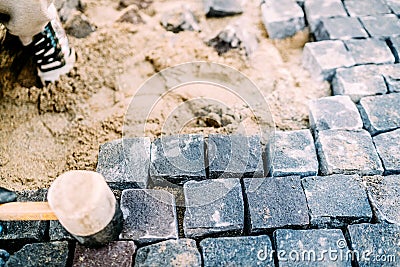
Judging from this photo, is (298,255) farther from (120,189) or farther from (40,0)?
(40,0)

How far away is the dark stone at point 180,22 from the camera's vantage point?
344cm

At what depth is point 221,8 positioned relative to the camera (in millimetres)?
3570

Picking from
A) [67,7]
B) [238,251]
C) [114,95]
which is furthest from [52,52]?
[238,251]

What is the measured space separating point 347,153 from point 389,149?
0.85 ft

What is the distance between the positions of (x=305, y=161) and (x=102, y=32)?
1.83 metres

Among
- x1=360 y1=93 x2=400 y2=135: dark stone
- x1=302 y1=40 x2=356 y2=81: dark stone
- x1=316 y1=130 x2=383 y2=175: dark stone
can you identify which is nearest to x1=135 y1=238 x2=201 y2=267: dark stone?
x1=316 y1=130 x2=383 y2=175: dark stone

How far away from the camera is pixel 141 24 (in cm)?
349

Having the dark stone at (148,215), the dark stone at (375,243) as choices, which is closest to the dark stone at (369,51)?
the dark stone at (375,243)

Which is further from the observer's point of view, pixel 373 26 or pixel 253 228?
pixel 373 26

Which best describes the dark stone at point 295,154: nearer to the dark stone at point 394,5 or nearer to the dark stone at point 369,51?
the dark stone at point 369,51

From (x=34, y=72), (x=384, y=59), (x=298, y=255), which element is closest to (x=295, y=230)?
(x=298, y=255)

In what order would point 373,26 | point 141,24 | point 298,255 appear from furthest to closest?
point 141,24 → point 373,26 → point 298,255

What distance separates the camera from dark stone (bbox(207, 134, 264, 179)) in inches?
95.3

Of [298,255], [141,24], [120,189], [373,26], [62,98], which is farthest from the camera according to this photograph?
[141,24]
